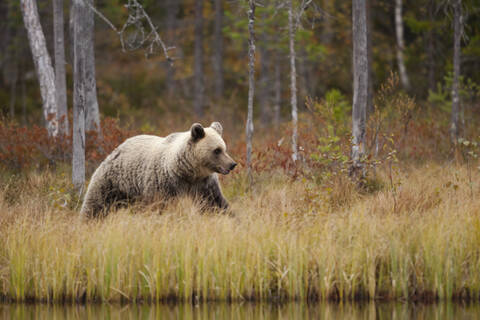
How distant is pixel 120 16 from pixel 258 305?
21759 millimetres

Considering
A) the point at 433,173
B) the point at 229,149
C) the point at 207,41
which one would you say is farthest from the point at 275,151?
the point at 207,41

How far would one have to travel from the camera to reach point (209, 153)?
724cm

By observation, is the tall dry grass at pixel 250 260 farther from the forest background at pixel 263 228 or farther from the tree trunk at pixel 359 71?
the tree trunk at pixel 359 71

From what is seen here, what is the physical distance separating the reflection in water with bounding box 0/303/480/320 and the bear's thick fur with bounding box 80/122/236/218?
2173mm

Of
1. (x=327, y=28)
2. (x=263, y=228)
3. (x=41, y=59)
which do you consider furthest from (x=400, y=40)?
(x=263, y=228)

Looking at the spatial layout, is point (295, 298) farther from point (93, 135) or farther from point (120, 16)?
point (120, 16)

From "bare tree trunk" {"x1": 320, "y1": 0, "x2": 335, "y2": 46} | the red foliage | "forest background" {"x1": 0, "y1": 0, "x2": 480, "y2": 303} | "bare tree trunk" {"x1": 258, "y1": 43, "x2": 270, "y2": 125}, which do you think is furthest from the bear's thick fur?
"bare tree trunk" {"x1": 320, "y1": 0, "x2": 335, "y2": 46}

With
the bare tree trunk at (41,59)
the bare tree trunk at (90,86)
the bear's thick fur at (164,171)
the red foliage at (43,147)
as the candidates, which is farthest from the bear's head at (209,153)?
the bare tree trunk at (41,59)

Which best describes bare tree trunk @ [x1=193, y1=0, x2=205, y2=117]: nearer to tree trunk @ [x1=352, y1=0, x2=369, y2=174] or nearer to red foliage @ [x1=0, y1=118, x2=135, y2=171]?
red foliage @ [x1=0, y1=118, x2=135, y2=171]

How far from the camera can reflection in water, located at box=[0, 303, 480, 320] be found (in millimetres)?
5051

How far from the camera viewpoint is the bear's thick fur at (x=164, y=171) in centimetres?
729

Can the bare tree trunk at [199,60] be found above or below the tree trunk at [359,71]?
above

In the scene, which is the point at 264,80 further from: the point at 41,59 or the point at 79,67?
the point at 79,67

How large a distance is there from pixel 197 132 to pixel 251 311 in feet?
9.10
